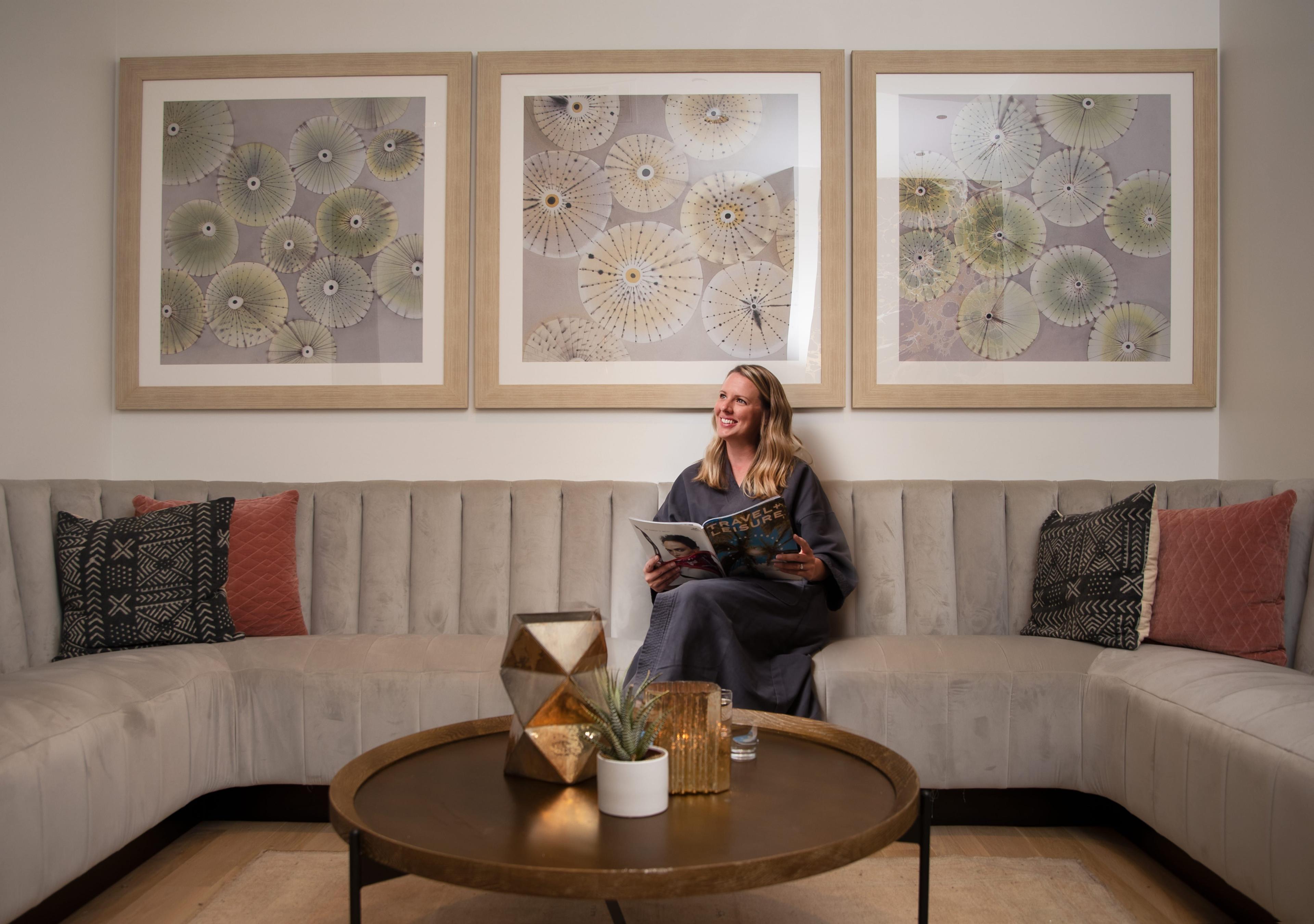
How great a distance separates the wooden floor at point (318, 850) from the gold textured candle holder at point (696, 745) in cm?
87

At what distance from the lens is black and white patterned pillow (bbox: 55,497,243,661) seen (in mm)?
2441

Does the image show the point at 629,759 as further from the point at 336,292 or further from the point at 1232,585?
the point at 336,292

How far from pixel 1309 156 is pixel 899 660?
6.16 feet

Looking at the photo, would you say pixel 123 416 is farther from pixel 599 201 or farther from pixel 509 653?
pixel 509 653

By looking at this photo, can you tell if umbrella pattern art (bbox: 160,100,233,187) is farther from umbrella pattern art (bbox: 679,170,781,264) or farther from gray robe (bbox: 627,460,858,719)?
gray robe (bbox: 627,460,858,719)

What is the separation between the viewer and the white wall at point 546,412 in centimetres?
321

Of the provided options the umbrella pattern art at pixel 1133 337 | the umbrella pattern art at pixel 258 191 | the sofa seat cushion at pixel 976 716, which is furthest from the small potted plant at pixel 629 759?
the umbrella pattern art at pixel 258 191

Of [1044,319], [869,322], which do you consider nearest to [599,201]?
[869,322]

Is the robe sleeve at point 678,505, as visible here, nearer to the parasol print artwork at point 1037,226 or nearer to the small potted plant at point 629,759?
the parasol print artwork at point 1037,226

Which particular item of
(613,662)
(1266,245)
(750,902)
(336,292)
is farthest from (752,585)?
(1266,245)

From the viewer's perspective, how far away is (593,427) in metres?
3.25

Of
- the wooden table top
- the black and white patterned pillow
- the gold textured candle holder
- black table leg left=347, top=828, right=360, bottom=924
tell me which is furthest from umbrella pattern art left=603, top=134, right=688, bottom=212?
black table leg left=347, top=828, right=360, bottom=924

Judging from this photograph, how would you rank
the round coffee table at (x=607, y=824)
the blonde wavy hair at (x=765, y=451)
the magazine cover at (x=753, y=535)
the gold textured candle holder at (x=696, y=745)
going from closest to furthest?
the round coffee table at (x=607, y=824) < the gold textured candle holder at (x=696, y=745) < the magazine cover at (x=753, y=535) < the blonde wavy hair at (x=765, y=451)

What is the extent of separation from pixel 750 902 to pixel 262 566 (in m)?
1.62
